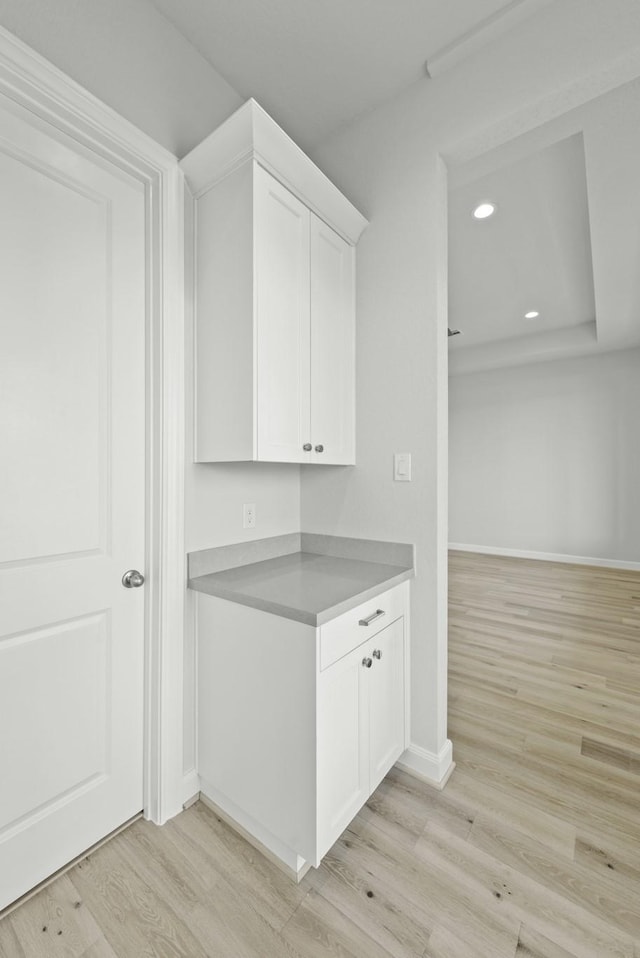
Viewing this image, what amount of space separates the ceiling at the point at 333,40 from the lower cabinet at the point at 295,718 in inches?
86.3

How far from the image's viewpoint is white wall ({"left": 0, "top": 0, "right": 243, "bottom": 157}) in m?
1.24

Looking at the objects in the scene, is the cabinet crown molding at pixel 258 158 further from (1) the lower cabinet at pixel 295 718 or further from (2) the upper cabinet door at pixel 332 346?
(1) the lower cabinet at pixel 295 718

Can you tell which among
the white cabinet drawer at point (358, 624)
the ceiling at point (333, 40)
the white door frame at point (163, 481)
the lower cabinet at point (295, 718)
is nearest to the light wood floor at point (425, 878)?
the lower cabinet at point (295, 718)

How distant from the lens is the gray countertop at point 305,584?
50.8 inches

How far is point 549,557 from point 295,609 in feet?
18.8

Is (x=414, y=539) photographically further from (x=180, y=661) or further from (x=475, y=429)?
(x=475, y=429)

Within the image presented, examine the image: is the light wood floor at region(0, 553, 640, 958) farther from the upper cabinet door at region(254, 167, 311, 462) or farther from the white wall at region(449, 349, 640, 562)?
the white wall at region(449, 349, 640, 562)

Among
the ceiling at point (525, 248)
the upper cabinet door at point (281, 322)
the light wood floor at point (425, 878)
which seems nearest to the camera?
the light wood floor at point (425, 878)

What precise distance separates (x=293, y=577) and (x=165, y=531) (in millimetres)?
519

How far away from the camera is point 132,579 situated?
1488mm

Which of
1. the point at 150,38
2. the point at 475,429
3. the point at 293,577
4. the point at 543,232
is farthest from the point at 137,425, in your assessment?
the point at 475,429

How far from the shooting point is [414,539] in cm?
177

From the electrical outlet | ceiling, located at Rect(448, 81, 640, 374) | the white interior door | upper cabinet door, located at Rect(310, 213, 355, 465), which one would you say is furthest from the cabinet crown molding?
the electrical outlet

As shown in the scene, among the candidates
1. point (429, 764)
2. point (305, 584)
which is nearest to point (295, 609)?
point (305, 584)
